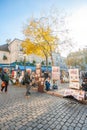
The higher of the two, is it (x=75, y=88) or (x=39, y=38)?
(x=39, y=38)

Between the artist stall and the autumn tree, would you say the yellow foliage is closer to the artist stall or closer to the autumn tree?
the autumn tree

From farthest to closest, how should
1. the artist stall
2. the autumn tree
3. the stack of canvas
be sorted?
the autumn tree < the stack of canvas < the artist stall

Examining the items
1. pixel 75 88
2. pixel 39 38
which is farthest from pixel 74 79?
pixel 39 38

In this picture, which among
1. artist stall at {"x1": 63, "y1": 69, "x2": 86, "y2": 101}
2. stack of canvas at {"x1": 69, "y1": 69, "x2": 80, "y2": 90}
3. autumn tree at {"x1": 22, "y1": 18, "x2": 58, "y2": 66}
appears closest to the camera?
artist stall at {"x1": 63, "y1": 69, "x2": 86, "y2": 101}

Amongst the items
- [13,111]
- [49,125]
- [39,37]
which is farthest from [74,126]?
[39,37]

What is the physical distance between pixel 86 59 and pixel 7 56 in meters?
33.3

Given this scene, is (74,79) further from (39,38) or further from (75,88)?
(39,38)

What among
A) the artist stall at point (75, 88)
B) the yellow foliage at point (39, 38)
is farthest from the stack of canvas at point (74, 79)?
the yellow foliage at point (39, 38)

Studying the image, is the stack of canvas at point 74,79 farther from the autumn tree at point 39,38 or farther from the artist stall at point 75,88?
the autumn tree at point 39,38

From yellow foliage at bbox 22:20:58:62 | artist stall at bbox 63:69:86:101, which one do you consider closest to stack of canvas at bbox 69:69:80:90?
artist stall at bbox 63:69:86:101

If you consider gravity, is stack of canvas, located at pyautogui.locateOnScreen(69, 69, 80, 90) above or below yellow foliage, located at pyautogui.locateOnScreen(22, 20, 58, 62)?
below

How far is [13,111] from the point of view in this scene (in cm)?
653

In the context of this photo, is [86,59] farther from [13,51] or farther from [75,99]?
[75,99]

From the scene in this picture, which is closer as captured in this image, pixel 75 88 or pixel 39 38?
pixel 75 88
